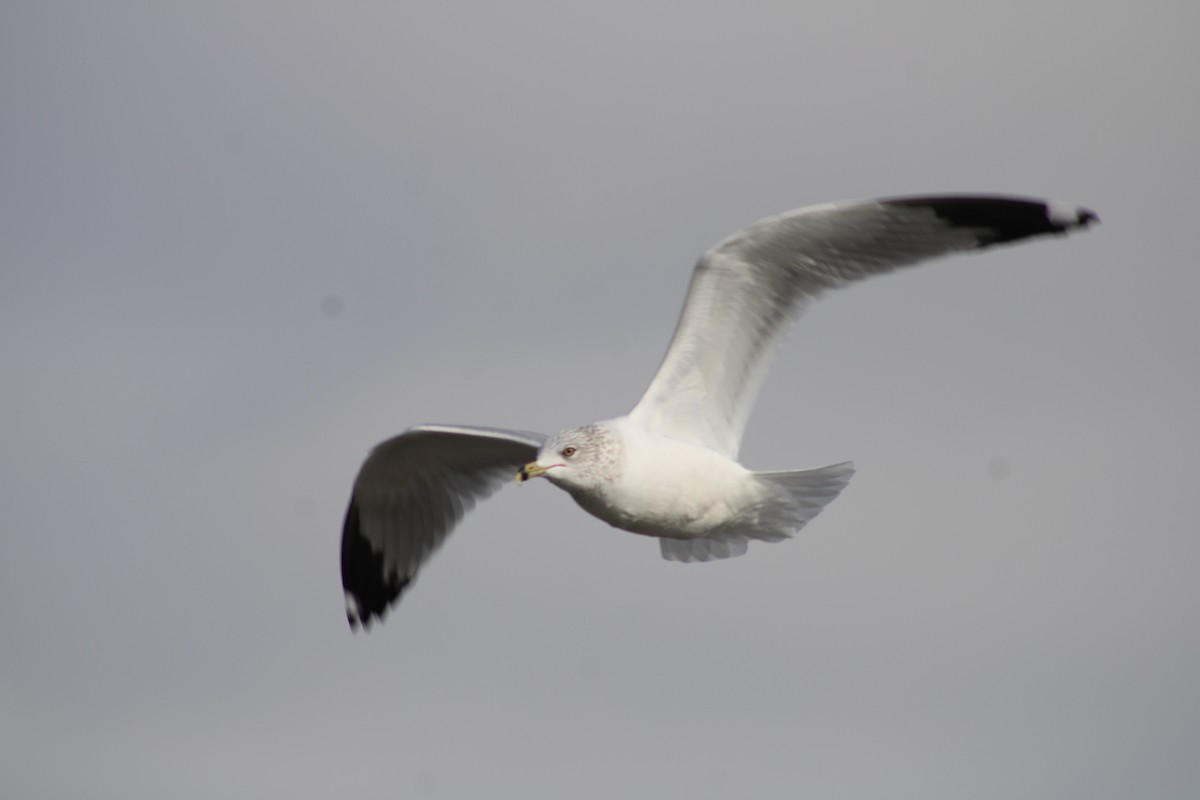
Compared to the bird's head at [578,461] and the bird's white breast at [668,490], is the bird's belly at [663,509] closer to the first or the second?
the bird's white breast at [668,490]

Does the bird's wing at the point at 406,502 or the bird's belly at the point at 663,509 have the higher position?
the bird's wing at the point at 406,502

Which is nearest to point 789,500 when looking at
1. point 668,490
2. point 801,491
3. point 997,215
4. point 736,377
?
point 801,491

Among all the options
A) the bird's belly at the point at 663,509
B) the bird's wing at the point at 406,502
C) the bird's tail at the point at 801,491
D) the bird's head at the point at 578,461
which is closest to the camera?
the bird's head at the point at 578,461

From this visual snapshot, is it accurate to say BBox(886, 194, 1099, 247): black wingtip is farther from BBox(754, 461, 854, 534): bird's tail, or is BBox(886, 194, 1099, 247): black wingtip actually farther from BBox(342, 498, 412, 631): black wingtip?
BBox(342, 498, 412, 631): black wingtip

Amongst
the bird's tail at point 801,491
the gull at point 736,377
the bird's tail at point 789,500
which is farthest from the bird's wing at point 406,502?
the bird's tail at point 801,491

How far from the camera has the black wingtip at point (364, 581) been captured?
12984 mm

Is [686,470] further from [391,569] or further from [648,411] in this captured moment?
[391,569]

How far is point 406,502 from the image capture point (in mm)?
12766

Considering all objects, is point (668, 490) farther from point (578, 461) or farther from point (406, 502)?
point (406, 502)

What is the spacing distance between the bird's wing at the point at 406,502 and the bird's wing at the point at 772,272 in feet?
5.78

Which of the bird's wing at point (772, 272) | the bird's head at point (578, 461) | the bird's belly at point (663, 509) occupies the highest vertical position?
the bird's wing at point (772, 272)

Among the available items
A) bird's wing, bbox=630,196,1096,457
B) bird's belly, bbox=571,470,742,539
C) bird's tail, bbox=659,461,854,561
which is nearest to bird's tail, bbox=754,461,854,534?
bird's tail, bbox=659,461,854,561

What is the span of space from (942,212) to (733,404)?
1.67 m

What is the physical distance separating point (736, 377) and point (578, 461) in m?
1.32
